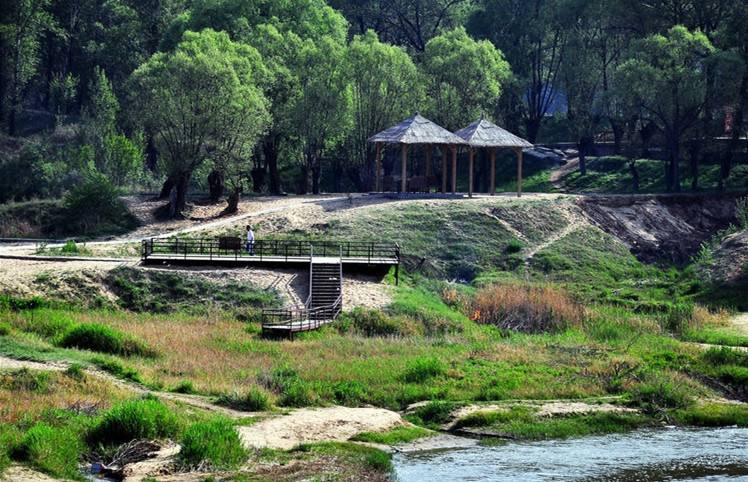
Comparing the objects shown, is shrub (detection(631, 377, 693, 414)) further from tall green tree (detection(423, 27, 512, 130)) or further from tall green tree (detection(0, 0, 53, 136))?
tall green tree (detection(0, 0, 53, 136))

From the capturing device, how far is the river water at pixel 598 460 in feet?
107

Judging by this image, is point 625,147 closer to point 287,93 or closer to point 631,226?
point 631,226

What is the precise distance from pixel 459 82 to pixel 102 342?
45208 mm

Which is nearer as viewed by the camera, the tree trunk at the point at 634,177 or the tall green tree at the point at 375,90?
the tall green tree at the point at 375,90

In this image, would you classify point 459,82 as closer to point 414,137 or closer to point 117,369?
point 414,137

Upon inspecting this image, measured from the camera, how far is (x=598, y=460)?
1355 inches

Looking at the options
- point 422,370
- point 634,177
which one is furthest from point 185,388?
point 634,177

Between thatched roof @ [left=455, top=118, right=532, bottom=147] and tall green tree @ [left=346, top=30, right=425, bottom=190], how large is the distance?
22.7ft

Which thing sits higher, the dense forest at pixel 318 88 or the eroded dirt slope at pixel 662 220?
the dense forest at pixel 318 88

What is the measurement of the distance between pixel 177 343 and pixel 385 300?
11705 millimetres

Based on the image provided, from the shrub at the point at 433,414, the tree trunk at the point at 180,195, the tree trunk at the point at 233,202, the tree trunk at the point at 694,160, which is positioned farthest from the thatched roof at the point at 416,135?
the shrub at the point at 433,414

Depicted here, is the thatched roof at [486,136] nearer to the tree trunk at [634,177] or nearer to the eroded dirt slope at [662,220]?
the eroded dirt slope at [662,220]

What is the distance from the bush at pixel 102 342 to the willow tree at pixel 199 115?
23.8m

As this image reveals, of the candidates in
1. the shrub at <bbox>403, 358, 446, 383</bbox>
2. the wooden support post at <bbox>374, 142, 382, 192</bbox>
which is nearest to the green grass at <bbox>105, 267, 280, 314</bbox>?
the shrub at <bbox>403, 358, 446, 383</bbox>
